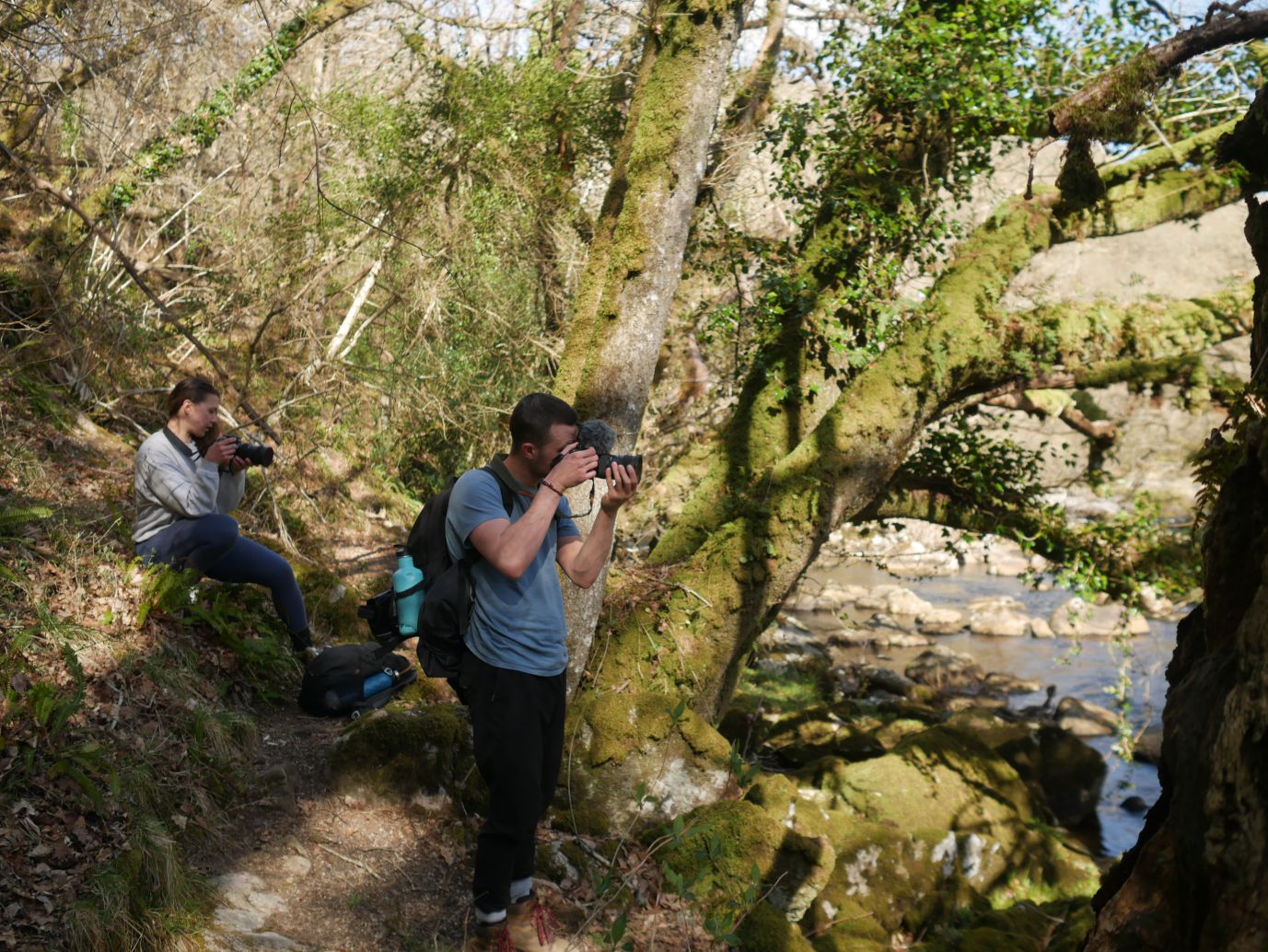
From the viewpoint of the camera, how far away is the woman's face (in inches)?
207

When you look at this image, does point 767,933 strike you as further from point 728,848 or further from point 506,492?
point 506,492

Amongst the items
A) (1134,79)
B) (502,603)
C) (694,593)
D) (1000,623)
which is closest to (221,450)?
(502,603)

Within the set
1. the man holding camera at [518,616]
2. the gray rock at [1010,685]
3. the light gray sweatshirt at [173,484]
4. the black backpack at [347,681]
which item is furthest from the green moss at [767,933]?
the gray rock at [1010,685]

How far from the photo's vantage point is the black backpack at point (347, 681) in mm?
5602

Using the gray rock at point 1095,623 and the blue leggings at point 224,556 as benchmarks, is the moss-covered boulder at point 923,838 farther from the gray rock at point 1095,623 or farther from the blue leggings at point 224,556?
the gray rock at point 1095,623

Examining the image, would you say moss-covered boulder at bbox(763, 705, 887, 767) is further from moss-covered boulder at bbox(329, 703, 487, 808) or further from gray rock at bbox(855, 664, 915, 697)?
moss-covered boulder at bbox(329, 703, 487, 808)

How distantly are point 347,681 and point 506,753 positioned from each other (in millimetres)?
2496

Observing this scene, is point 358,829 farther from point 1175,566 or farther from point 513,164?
point 513,164

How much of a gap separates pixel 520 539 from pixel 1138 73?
12.0ft

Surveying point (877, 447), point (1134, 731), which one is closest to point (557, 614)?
point (877, 447)

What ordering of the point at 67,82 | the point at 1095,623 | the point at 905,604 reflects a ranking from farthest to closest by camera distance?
the point at 905,604
the point at 1095,623
the point at 67,82

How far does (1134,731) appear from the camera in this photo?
14.9 metres

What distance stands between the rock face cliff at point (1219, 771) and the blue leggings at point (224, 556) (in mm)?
4746

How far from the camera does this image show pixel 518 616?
3.48 meters
